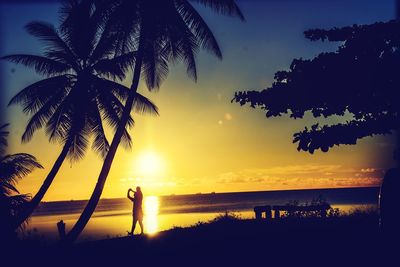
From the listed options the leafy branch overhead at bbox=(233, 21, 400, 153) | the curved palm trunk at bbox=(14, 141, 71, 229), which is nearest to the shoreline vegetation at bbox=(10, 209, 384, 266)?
the leafy branch overhead at bbox=(233, 21, 400, 153)

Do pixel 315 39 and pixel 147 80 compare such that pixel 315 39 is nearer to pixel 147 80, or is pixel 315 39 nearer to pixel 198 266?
pixel 198 266

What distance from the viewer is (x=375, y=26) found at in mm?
12180

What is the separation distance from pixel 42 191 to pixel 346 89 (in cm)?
1506

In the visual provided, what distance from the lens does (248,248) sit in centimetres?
1293

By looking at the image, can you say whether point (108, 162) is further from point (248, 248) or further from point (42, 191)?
point (248, 248)

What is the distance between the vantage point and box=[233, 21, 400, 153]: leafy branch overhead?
11703 mm

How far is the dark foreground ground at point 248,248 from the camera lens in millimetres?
11188

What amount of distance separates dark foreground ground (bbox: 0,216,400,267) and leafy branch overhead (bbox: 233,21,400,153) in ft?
8.57

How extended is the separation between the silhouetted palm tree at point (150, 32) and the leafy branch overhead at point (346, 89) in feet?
27.6

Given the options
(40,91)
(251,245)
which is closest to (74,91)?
(40,91)

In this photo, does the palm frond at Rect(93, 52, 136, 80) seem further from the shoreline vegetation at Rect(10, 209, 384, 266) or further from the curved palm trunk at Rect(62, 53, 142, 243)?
the shoreline vegetation at Rect(10, 209, 384, 266)

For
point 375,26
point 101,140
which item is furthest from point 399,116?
point 101,140

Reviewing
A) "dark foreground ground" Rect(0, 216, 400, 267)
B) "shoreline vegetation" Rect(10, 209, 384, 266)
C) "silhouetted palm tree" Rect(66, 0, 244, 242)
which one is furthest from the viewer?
"silhouetted palm tree" Rect(66, 0, 244, 242)

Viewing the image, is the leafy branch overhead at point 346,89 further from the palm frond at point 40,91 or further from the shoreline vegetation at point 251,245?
the palm frond at point 40,91
